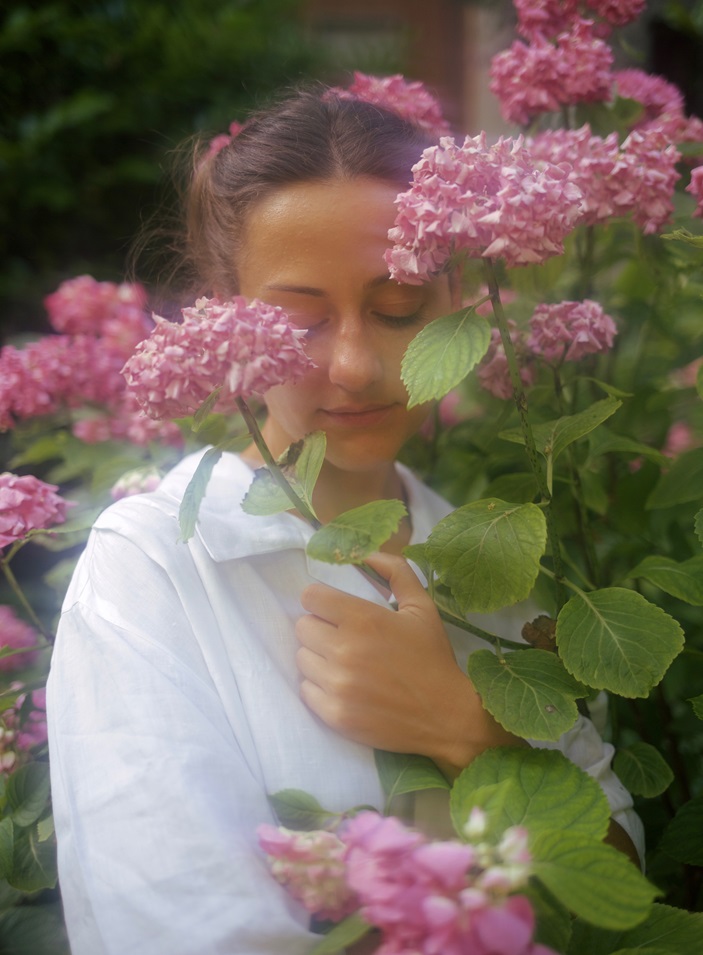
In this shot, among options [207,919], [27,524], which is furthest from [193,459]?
[207,919]

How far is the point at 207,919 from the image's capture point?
2.29 feet

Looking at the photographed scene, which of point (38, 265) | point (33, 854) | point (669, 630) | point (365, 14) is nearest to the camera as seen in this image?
point (669, 630)

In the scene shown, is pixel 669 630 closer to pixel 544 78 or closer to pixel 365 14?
pixel 544 78

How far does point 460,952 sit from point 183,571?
0.47 m

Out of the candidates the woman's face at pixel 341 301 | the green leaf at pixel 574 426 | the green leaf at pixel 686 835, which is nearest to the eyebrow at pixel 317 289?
the woman's face at pixel 341 301

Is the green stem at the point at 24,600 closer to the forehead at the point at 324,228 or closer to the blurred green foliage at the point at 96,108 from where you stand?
the forehead at the point at 324,228

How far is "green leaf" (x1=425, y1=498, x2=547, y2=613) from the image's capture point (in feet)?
2.65

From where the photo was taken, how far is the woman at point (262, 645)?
0.73 metres

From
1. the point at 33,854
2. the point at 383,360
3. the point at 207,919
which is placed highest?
the point at 383,360

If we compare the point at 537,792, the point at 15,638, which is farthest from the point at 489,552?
the point at 15,638

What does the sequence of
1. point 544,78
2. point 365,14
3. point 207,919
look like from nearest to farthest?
point 207,919 < point 544,78 < point 365,14

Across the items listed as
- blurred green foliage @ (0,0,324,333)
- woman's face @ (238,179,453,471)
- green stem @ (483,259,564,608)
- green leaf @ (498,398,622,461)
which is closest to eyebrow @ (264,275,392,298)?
woman's face @ (238,179,453,471)

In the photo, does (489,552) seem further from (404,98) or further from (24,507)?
(404,98)

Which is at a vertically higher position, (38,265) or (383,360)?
(383,360)
